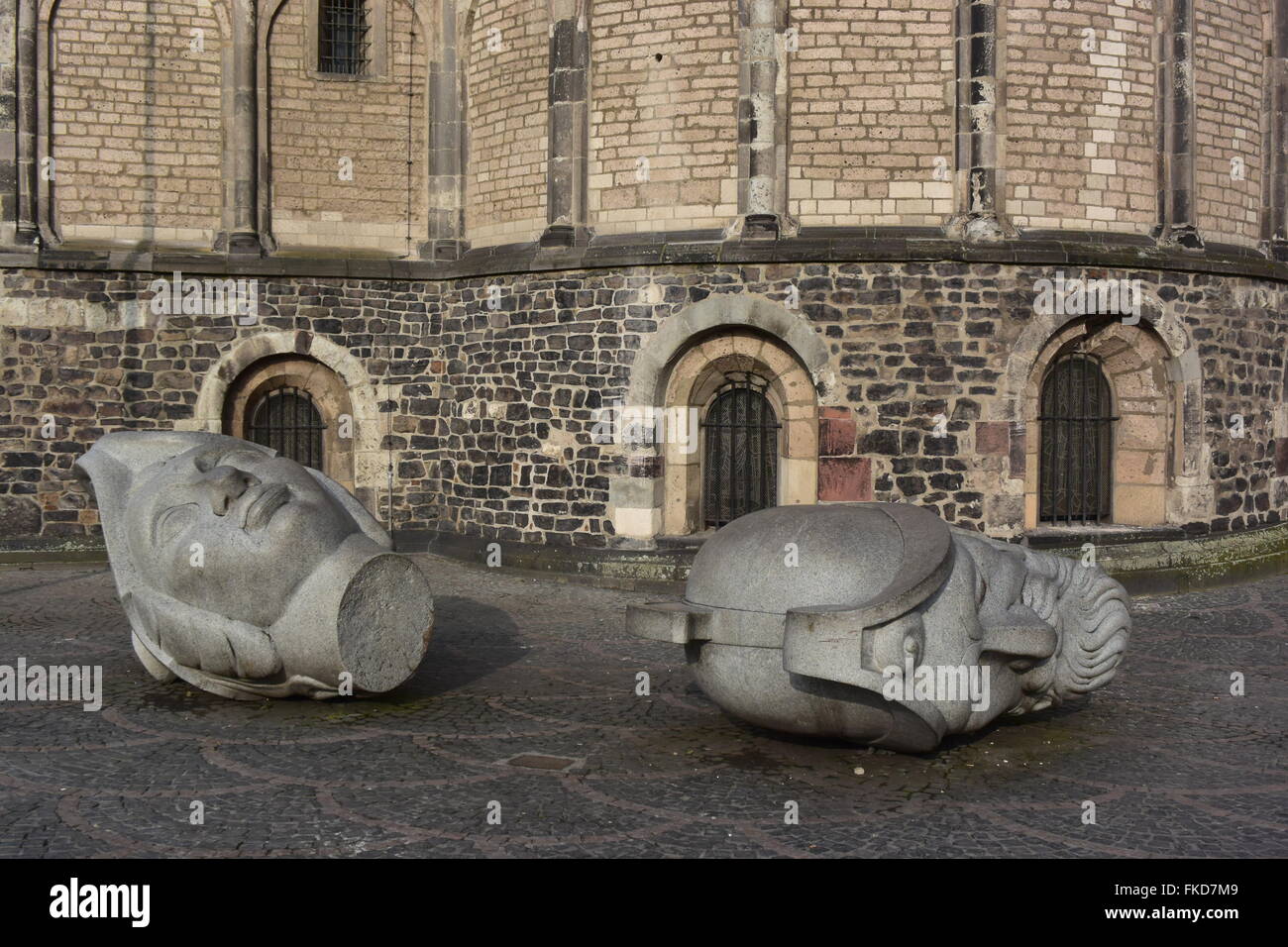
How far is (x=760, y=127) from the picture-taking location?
1332 cm

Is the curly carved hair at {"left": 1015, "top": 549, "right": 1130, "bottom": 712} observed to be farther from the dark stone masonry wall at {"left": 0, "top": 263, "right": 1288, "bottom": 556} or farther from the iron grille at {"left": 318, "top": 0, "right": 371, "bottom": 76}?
the iron grille at {"left": 318, "top": 0, "right": 371, "bottom": 76}

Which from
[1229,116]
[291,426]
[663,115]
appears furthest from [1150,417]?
[291,426]

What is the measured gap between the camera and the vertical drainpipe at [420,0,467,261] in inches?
617

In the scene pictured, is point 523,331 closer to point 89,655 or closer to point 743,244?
point 743,244

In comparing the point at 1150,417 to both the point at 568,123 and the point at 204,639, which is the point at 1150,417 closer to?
the point at 568,123

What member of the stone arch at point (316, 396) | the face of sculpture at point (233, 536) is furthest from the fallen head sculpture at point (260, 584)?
the stone arch at point (316, 396)

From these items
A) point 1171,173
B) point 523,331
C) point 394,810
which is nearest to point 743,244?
point 523,331

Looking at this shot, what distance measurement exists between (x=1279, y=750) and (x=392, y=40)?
12689 millimetres

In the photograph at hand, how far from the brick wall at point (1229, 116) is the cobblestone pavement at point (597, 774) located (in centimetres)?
651

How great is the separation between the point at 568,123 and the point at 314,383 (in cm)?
449

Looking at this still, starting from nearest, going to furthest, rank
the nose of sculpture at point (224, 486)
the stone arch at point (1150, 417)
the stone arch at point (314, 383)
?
the nose of sculpture at point (224, 486), the stone arch at point (1150, 417), the stone arch at point (314, 383)

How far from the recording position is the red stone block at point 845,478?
13180 mm

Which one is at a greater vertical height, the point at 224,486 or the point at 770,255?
the point at 770,255

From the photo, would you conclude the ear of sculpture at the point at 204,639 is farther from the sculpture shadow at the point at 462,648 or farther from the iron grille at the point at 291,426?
the iron grille at the point at 291,426
